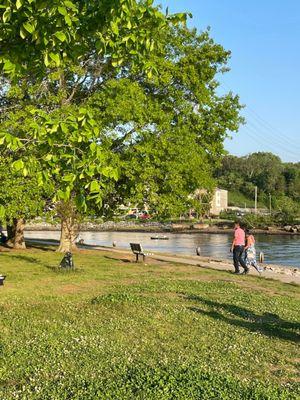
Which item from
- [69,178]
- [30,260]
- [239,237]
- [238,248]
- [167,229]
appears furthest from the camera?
[167,229]

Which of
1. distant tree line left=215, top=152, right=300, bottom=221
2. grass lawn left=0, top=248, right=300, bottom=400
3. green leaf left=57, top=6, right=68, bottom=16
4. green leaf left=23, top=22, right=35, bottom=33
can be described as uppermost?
distant tree line left=215, top=152, right=300, bottom=221

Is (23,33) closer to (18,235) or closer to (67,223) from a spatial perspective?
(67,223)

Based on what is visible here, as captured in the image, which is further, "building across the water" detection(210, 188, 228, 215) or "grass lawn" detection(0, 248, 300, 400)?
"building across the water" detection(210, 188, 228, 215)

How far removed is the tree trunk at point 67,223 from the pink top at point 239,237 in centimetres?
853

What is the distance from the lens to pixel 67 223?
82.3 feet

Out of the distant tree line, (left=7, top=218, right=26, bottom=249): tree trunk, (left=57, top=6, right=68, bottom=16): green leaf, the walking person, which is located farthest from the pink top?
the distant tree line

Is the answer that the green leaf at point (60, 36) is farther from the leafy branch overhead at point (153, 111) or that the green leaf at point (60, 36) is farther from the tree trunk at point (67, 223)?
the tree trunk at point (67, 223)

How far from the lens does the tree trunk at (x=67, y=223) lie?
80.0ft

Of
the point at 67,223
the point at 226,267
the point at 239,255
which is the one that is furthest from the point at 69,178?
the point at 67,223

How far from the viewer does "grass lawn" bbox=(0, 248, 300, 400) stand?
577cm

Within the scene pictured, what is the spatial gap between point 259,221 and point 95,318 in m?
104

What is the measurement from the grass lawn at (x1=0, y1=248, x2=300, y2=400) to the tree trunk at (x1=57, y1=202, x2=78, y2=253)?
9.91 m

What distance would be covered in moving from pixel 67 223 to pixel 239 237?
9266 mm

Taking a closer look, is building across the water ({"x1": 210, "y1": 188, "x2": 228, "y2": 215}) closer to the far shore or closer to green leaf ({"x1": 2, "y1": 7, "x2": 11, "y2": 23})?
the far shore
